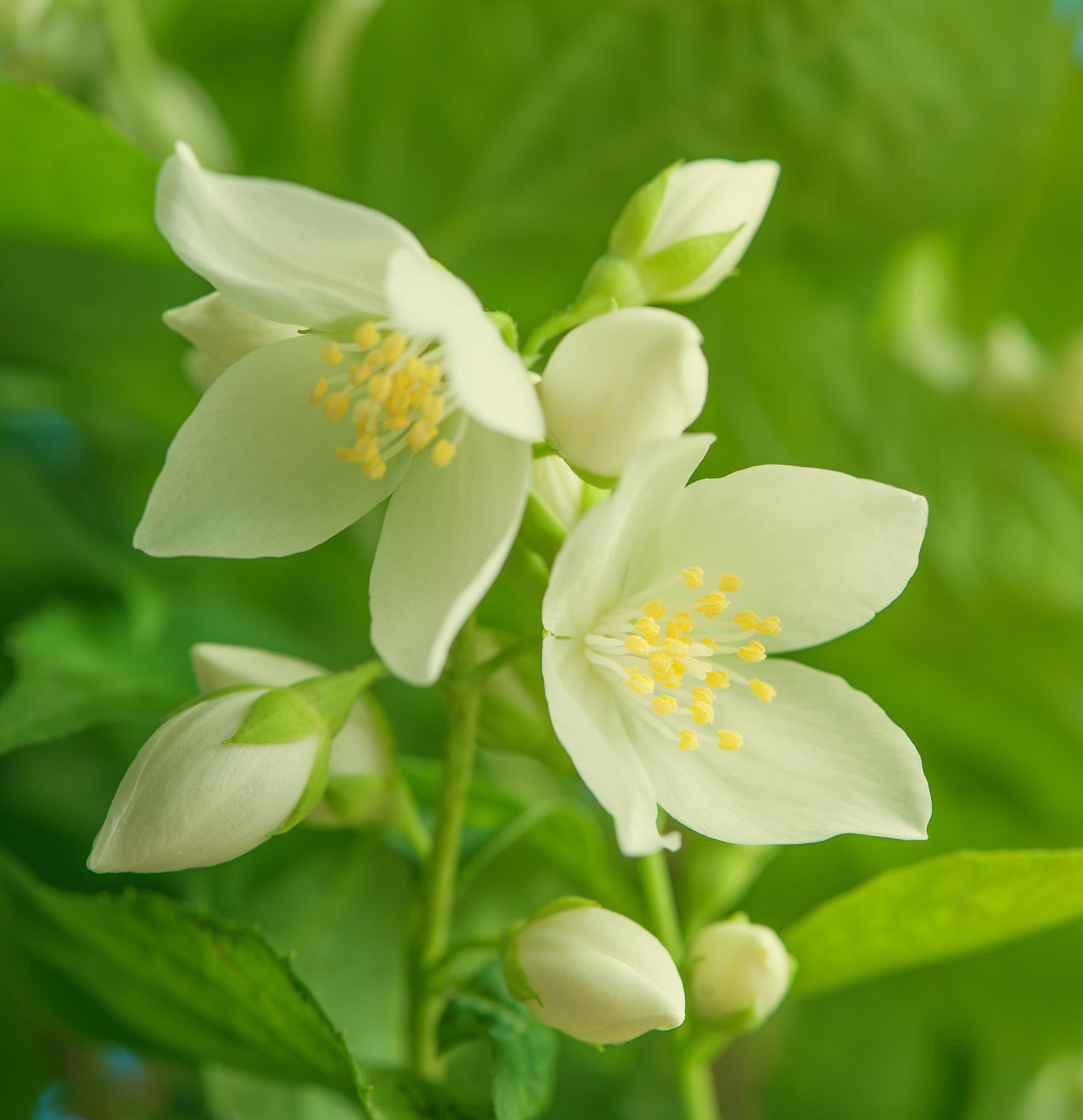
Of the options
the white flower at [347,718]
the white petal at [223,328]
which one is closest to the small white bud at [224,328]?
the white petal at [223,328]

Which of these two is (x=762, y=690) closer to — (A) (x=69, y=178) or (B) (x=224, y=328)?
(B) (x=224, y=328)

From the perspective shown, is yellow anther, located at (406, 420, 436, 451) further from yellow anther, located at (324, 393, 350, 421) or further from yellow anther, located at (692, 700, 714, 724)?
yellow anther, located at (692, 700, 714, 724)

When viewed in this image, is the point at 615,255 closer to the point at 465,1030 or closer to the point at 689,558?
the point at 689,558

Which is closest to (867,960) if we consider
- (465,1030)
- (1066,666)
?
(465,1030)

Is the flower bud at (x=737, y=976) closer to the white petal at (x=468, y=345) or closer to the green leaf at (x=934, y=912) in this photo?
the green leaf at (x=934, y=912)

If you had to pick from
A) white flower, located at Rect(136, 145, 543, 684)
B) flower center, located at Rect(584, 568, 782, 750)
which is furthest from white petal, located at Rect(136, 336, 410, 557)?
flower center, located at Rect(584, 568, 782, 750)

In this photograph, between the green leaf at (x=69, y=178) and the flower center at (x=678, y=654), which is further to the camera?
the green leaf at (x=69, y=178)
